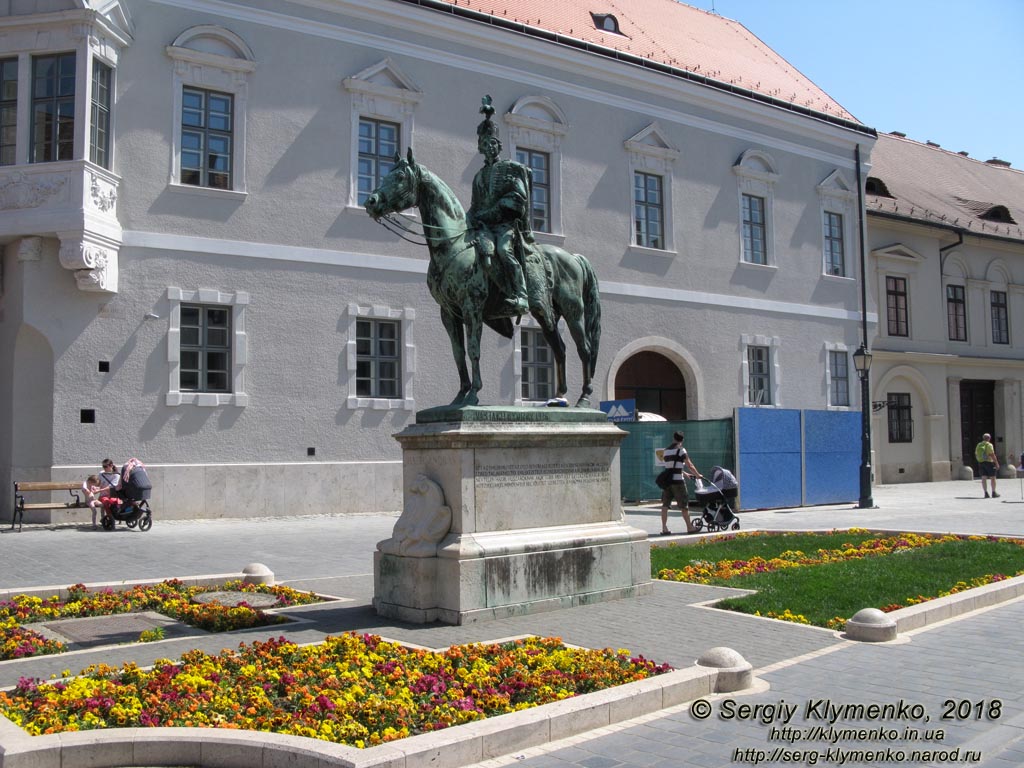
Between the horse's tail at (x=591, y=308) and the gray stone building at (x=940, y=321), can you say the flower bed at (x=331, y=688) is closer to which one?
the horse's tail at (x=591, y=308)

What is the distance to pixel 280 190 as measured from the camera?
74.3 feet

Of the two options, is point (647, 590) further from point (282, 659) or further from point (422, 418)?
point (282, 659)

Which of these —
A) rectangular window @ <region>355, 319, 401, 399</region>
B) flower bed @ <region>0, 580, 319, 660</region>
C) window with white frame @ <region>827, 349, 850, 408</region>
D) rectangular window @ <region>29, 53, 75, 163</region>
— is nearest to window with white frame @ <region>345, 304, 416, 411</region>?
rectangular window @ <region>355, 319, 401, 399</region>

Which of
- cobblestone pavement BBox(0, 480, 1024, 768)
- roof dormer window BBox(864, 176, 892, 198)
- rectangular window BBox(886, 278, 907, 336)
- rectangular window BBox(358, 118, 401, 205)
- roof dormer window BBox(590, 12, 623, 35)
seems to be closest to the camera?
cobblestone pavement BBox(0, 480, 1024, 768)

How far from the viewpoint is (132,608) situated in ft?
33.6

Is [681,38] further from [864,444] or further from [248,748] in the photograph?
[248,748]

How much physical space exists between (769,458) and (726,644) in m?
16.8

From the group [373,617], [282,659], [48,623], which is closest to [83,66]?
[48,623]

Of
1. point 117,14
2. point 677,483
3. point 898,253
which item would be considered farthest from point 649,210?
point 117,14

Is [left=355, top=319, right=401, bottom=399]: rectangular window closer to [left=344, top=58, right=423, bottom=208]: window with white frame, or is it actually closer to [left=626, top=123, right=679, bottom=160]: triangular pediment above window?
[left=344, top=58, right=423, bottom=208]: window with white frame

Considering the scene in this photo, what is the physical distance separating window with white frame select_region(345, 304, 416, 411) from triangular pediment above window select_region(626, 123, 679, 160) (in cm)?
896

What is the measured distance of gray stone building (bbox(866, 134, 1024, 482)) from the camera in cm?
3609

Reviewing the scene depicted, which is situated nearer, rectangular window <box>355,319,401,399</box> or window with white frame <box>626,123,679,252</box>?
rectangular window <box>355,319,401,399</box>

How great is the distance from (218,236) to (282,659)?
16111 millimetres
